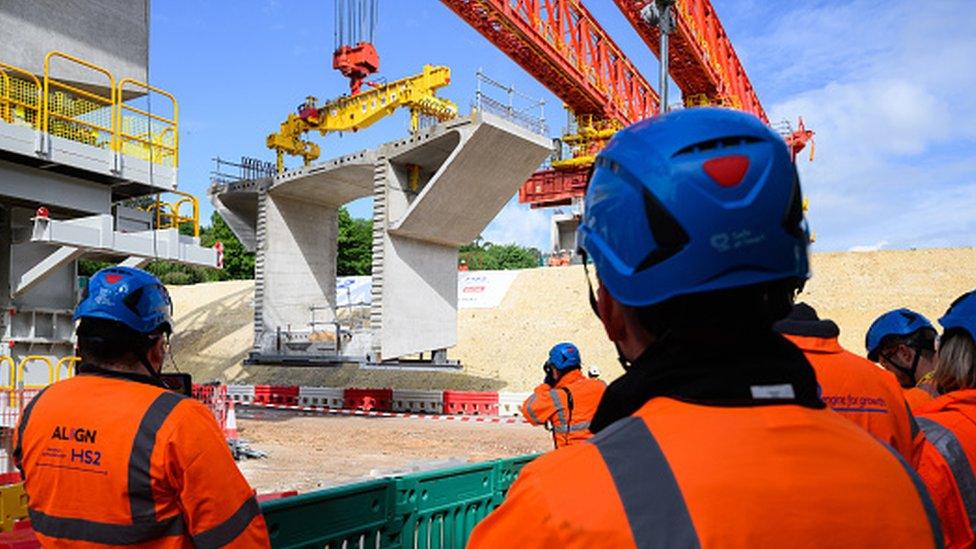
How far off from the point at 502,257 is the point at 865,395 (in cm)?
7055

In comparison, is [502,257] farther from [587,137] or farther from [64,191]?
[64,191]

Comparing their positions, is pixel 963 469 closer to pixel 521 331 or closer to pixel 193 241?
pixel 193 241

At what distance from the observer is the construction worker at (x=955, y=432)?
2545 millimetres

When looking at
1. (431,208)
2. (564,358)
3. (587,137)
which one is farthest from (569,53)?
(564,358)

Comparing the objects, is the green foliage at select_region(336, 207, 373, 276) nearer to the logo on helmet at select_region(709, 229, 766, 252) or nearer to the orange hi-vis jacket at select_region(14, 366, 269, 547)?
the orange hi-vis jacket at select_region(14, 366, 269, 547)

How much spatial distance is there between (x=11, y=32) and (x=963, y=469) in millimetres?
15403

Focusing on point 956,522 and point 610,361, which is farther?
point 610,361

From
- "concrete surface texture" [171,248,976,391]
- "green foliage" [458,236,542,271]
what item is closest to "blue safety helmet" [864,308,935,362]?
"concrete surface texture" [171,248,976,391]

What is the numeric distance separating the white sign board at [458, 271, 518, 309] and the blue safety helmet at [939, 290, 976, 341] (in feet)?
99.4

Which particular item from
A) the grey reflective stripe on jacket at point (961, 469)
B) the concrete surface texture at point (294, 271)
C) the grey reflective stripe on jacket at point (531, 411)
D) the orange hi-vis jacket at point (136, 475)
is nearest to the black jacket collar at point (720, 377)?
the orange hi-vis jacket at point (136, 475)

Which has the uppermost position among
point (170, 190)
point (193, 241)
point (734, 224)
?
point (170, 190)

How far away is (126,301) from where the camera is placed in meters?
2.63

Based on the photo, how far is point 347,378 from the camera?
27.6 m

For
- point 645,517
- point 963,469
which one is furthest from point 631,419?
point 963,469
